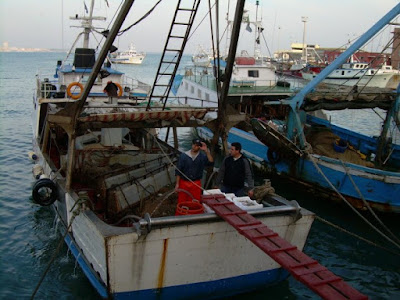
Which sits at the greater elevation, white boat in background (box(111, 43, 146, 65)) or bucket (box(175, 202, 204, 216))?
white boat in background (box(111, 43, 146, 65))

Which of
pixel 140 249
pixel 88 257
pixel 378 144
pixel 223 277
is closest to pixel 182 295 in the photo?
pixel 223 277

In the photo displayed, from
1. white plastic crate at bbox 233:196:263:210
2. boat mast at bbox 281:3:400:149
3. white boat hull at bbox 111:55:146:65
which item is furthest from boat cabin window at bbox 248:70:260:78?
white boat hull at bbox 111:55:146:65

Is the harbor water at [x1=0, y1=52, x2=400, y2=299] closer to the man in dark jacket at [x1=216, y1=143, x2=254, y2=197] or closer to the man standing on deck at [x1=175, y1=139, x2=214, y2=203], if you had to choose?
the man in dark jacket at [x1=216, y1=143, x2=254, y2=197]

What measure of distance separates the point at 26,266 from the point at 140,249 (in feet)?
14.5

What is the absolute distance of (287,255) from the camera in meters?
5.43

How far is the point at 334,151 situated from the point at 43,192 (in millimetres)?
10198

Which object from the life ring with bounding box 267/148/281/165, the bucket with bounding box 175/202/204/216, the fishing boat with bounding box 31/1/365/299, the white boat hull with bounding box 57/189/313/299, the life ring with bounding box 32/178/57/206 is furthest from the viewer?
the life ring with bounding box 267/148/281/165

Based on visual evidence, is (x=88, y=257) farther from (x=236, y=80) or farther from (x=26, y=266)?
(x=236, y=80)

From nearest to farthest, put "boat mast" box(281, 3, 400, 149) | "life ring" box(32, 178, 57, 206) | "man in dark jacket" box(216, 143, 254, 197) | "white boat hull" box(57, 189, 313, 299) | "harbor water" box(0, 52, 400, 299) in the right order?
"white boat hull" box(57, 189, 313, 299) → "man in dark jacket" box(216, 143, 254, 197) → "harbor water" box(0, 52, 400, 299) → "life ring" box(32, 178, 57, 206) → "boat mast" box(281, 3, 400, 149)

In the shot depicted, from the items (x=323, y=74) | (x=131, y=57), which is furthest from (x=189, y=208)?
(x=131, y=57)

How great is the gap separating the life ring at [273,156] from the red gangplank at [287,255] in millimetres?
8892

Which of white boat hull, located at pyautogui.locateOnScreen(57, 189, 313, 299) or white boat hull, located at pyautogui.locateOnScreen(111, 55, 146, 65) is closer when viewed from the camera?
white boat hull, located at pyautogui.locateOnScreen(57, 189, 313, 299)

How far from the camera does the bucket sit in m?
6.97

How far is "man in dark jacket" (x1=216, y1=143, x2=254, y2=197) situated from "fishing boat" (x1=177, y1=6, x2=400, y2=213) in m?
4.34
